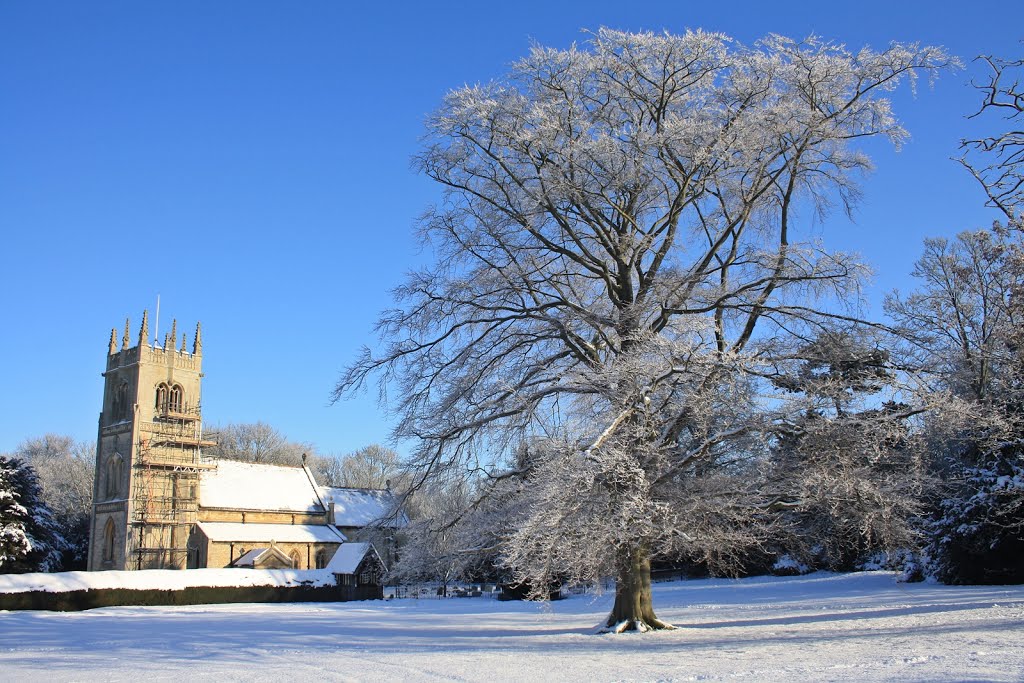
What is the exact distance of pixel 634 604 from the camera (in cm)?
1656

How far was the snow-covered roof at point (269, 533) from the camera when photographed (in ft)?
169

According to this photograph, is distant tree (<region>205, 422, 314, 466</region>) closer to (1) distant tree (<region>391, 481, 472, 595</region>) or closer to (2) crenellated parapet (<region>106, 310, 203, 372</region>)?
(2) crenellated parapet (<region>106, 310, 203, 372</region>)

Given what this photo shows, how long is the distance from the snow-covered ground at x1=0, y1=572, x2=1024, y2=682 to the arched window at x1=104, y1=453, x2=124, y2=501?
26782 millimetres

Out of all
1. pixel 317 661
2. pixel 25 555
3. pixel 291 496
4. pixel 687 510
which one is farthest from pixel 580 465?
pixel 291 496

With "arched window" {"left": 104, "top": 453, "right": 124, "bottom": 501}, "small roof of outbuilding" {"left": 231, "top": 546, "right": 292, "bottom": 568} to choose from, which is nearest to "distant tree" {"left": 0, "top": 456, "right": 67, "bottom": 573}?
"arched window" {"left": 104, "top": 453, "right": 124, "bottom": 501}

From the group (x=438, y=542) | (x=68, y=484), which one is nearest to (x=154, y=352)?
(x=68, y=484)

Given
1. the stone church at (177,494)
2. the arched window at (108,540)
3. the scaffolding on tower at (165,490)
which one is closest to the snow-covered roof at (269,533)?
the stone church at (177,494)

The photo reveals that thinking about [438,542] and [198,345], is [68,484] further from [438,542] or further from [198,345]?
[438,542]

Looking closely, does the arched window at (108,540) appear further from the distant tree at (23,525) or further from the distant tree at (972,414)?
the distant tree at (972,414)

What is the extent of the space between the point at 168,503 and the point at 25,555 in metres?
11.4

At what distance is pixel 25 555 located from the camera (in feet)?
133

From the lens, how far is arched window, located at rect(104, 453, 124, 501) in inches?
2058

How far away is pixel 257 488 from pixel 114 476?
8.69 meters

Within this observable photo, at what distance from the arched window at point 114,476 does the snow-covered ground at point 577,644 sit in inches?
1054
